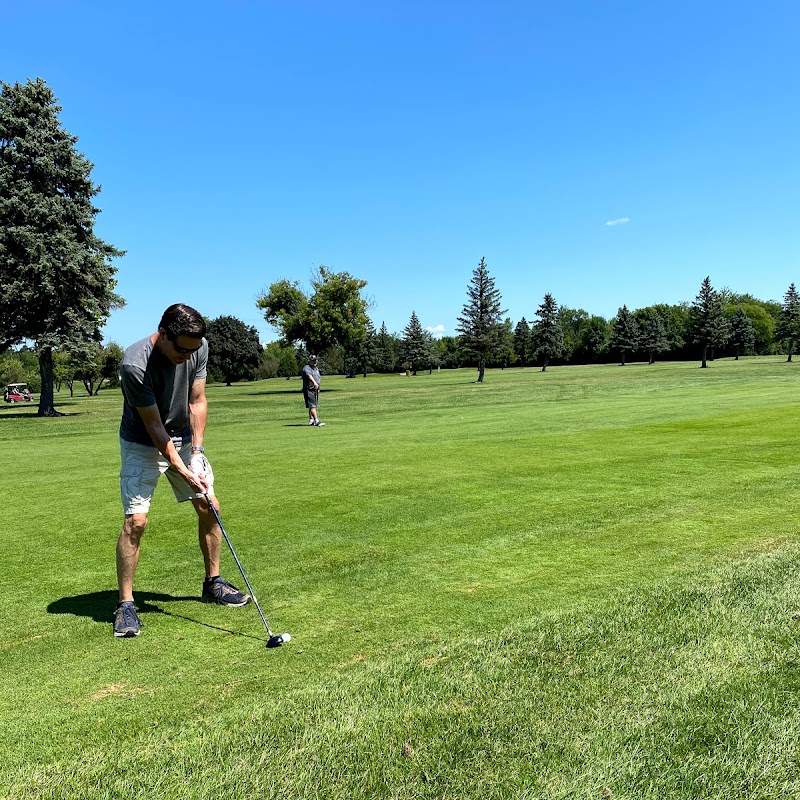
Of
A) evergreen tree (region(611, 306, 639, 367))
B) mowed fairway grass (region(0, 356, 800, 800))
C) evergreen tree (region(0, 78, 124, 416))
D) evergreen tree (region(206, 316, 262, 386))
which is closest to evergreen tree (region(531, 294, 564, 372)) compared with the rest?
evergreen tree (region(611, 306, 639, 367))

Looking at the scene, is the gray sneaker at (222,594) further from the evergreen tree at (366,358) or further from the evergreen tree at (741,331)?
the evergreen tree at (741,331)

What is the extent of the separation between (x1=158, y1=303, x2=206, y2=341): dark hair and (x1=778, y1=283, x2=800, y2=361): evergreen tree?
96405 millimetres

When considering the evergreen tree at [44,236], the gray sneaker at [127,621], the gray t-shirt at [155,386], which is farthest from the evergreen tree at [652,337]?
the gray sneaker at [127,621]

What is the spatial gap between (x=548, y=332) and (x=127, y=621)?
312 feet

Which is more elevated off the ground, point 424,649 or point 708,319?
point 708,319

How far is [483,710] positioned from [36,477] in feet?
36.6

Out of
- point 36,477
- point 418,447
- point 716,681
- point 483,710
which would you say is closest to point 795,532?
point 716,681

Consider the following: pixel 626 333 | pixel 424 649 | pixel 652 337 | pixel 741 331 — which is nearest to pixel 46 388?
pixel 424 649

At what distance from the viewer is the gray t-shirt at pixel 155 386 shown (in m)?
4.60

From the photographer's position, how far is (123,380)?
15.0ft

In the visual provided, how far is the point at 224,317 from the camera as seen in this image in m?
101

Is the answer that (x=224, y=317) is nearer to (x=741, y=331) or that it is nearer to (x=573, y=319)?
(x=741, y=331)

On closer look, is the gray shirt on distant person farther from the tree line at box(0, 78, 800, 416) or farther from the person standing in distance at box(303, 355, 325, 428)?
the tree line at box(0, 78, 800, 416)

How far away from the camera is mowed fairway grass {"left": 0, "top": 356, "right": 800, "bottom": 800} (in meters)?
2.88
